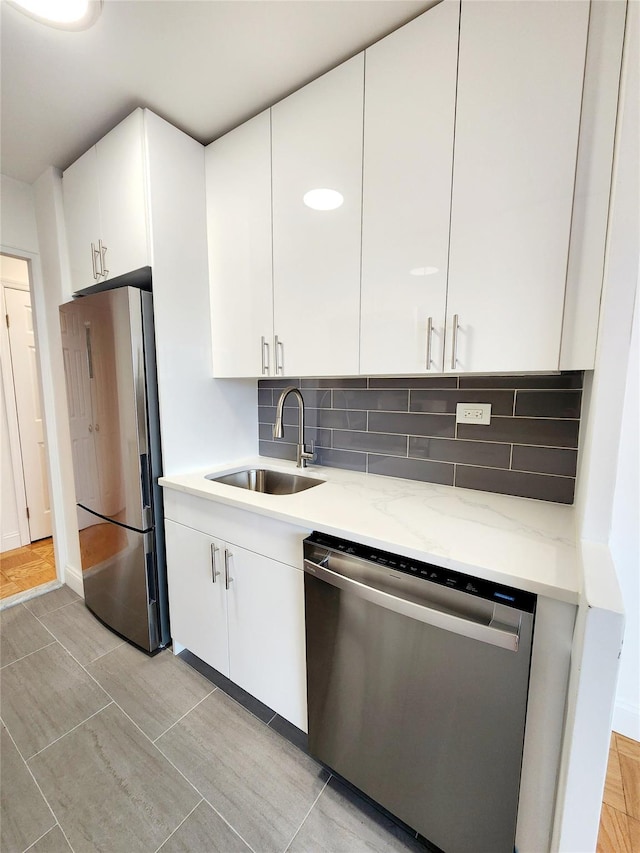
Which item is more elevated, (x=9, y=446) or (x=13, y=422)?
(x=13, y=422)

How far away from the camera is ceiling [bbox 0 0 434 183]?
3.59ft

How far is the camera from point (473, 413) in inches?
54.1

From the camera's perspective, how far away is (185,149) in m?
1.63

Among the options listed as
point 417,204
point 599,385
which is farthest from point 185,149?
point 599,385

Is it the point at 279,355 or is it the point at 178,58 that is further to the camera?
the point at 279,355

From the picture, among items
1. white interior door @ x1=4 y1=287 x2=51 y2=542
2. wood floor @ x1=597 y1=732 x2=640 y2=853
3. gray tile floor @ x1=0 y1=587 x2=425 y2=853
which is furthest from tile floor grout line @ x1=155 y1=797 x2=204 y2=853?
white interior door @ x1=4 y1=287 x2=51 y2=542

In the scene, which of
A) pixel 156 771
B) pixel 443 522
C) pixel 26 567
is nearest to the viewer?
pixel 443 522

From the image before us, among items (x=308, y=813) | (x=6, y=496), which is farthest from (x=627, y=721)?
(x=6, y=496)

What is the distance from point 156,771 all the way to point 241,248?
83.8 inches

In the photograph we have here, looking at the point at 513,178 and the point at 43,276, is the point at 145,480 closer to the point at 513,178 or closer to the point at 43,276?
the point at 43,276

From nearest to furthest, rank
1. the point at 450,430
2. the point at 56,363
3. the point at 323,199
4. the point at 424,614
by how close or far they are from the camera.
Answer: the point at 424,614
the point at 323,199
the point at 450,430
the point at 56,363

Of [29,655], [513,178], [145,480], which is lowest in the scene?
[29,655]

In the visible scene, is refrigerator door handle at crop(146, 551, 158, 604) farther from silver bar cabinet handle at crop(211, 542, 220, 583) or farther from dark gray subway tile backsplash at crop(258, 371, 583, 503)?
dark gray subway tile backsplash at crop(258, 371, 583, 503)

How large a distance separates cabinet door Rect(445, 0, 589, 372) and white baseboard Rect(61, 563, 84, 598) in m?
2.62
